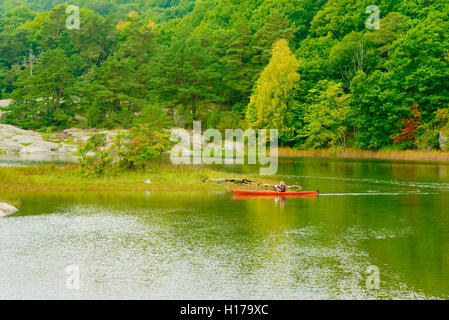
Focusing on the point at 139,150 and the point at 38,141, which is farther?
the point at 38,141

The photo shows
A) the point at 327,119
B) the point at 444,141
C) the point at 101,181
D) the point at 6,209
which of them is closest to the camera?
the point at 6,209

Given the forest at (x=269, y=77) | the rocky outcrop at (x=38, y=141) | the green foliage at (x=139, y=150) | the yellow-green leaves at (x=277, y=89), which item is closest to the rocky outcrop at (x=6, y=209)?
the green foliage at (x=139, y=150)

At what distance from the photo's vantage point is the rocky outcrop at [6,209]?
29719 mm

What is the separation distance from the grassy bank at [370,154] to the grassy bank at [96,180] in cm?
3584

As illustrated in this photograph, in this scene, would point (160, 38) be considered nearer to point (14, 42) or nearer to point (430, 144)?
point (14, 42)

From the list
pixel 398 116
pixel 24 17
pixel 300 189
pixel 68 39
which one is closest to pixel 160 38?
pixel 68 39

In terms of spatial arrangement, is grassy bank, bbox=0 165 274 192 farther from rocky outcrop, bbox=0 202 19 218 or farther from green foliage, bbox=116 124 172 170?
rocky outcrop, bbox=0 202 19 218

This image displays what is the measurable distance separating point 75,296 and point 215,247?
7.50m

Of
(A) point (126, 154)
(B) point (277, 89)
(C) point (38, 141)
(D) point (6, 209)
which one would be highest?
(B) point (277, 89)

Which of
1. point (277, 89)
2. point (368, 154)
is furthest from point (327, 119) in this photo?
point (277, 89)

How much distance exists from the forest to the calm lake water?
31143 millimetres

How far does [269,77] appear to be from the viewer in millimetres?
86500

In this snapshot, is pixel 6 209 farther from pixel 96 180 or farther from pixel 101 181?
pixel 96 180

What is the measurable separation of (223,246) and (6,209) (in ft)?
51.0
